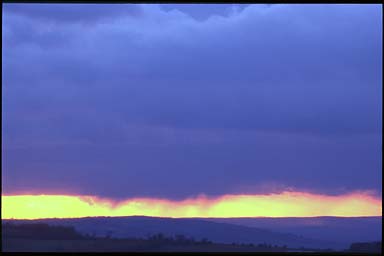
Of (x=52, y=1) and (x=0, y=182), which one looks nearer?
(x=0, y=182)

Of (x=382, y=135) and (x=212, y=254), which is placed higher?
(x=382, y=135)

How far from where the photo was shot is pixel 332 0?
106 inches

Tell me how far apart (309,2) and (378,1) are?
0.92ft

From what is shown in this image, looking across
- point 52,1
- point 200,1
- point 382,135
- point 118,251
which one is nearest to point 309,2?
point 200,1

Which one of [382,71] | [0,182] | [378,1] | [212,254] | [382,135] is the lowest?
[212,254]

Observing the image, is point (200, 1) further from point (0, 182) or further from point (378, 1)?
point (0, 182)

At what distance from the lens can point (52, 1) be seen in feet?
9.27

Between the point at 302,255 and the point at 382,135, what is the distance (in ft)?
1.97

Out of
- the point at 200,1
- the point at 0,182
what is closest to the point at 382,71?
the point at 200,1

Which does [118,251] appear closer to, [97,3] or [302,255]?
[302,255]

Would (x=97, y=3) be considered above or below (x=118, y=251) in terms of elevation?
above

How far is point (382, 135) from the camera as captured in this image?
2.74m

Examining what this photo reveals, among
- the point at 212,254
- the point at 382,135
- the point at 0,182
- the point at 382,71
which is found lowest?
the point at 212,254

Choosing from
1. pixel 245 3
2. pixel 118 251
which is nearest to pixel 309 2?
pixel 245 3
